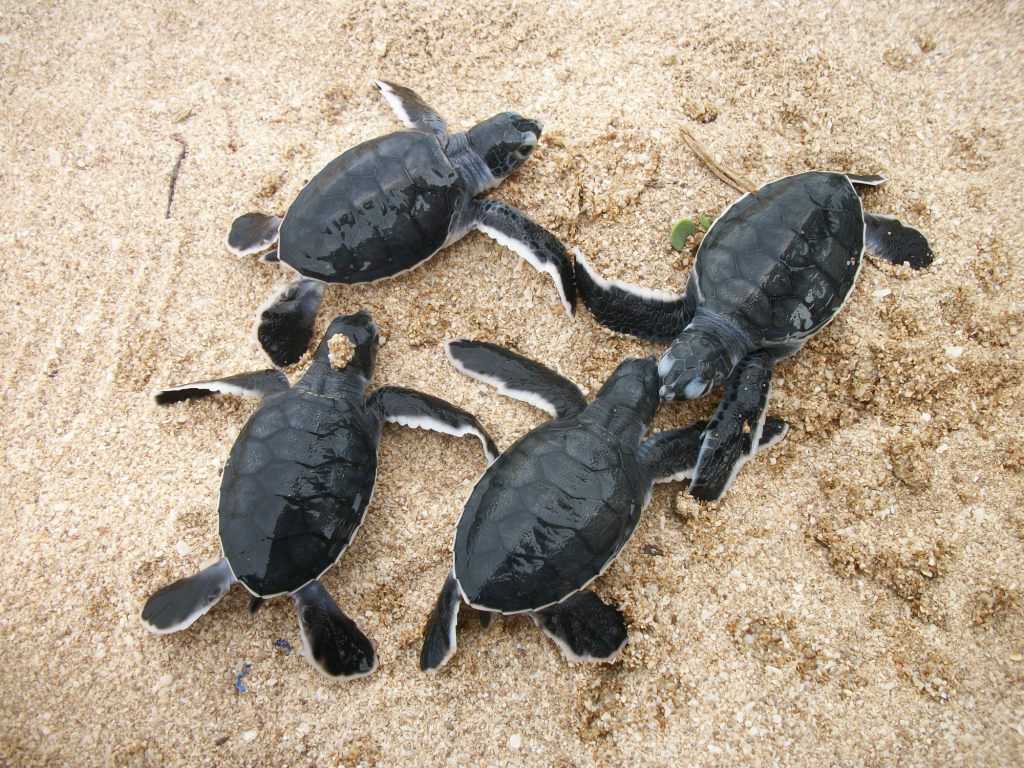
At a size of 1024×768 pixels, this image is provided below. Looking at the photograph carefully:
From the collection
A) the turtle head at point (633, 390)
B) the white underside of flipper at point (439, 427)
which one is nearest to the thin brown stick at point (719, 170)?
the turtle head at point (633, 390)

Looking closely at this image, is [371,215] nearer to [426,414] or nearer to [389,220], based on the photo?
[389,220]

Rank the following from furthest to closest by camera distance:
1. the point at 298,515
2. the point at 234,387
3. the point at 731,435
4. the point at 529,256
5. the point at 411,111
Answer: the point at 411,111
the point at 529,256
the point at 234,387
the point at 731,435
the point at 298,515

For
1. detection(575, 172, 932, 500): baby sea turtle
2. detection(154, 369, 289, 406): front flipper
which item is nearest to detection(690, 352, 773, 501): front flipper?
detection(575, 172, 932, 500): baby sea turtle

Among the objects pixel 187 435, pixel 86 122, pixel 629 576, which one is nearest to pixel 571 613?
pixel 629 576

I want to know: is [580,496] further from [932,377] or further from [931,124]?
[931,124]

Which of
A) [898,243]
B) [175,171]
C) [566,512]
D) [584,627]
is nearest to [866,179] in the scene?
[898,243]

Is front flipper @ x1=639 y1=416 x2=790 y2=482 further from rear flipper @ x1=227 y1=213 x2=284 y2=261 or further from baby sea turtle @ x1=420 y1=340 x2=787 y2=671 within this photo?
rear flipper @ x1=227 y1=213 x2=284 y2=261
